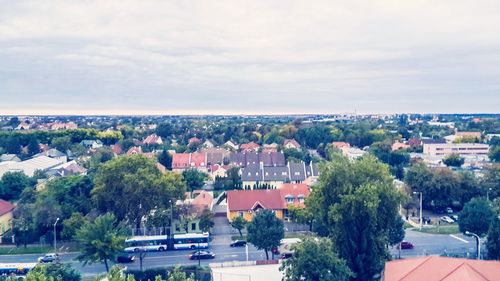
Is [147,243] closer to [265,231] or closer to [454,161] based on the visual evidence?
[265,231]

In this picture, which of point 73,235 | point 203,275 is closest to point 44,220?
point 73,235

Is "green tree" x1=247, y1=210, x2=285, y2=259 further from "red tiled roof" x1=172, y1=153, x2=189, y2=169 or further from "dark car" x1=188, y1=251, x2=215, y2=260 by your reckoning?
"red tiled roof" x1=172, y1=153, x2=189, y2=169

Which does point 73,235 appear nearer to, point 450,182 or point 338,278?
point 338,278

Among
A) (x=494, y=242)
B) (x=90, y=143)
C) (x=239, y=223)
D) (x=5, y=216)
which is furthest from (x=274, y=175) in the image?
(x=90, y=143)

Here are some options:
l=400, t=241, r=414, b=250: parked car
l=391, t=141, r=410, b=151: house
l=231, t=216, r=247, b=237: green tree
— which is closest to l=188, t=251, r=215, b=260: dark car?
l=231, t=216, r=247, b=237: green tree

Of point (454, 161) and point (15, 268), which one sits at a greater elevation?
point (454, 161)

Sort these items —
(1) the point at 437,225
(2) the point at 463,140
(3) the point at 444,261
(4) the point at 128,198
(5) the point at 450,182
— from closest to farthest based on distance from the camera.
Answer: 1. (3) the point at 444,261
2. (4) the point at 128,198
3. (1) the point at 437,225
4. (5) the point at 450,182
5. (2) the point at 463,140
